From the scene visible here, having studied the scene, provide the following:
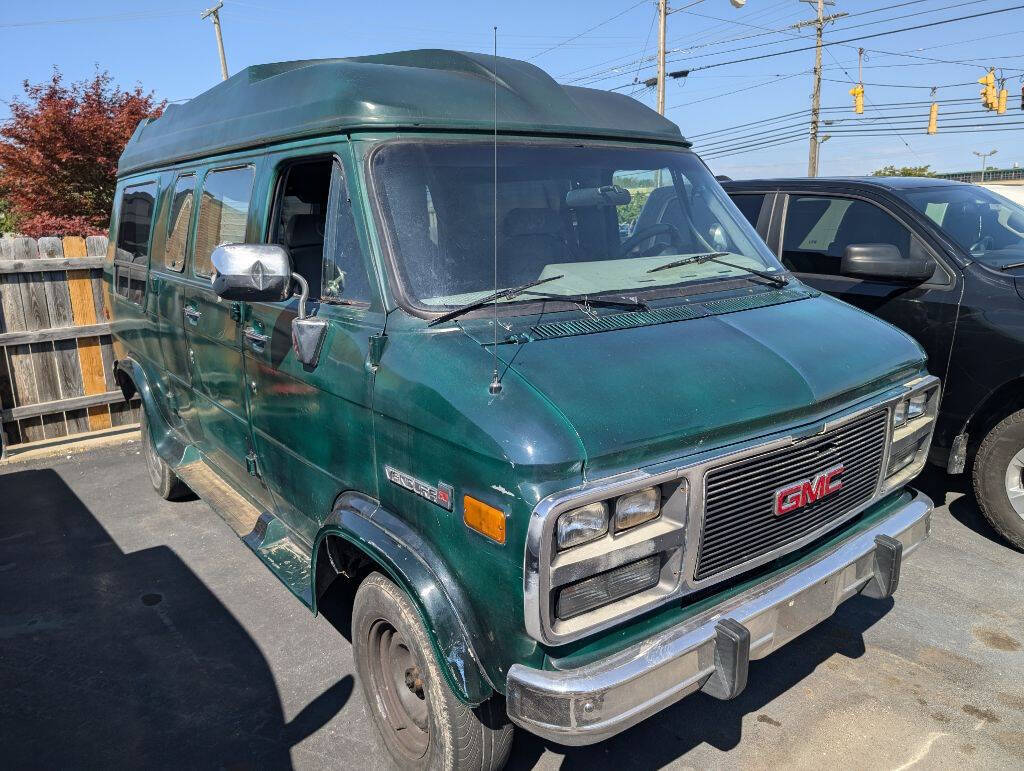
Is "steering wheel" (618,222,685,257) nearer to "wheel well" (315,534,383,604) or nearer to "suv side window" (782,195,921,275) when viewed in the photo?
"wheel well" (315,534,383,604)

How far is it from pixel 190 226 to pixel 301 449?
1891 mm

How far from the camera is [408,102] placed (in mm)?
3059

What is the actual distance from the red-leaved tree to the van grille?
44.7 feet

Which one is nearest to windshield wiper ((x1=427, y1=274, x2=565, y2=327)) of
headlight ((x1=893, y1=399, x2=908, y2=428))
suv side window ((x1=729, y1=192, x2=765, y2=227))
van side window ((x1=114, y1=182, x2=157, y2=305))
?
headlight ((x1=893, y1=399, x2=908, y2=428))

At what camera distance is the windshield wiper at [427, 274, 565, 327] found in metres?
2.72

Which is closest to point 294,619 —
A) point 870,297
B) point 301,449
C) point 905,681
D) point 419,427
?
point 301,449

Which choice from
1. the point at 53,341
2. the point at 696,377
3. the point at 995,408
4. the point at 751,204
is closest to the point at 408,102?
the point at 696,377

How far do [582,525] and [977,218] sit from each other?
4739 millimetres

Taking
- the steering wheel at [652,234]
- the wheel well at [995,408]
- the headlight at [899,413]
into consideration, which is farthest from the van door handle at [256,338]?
the wheel well at [995,408]

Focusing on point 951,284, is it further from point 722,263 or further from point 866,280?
point 722,263

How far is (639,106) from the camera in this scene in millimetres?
4055

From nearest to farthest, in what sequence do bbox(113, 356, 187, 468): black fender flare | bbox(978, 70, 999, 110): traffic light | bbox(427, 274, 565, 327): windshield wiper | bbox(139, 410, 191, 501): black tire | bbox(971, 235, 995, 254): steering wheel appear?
bbox(427, 274, 565, 327): windshield wiper → bbox(971, 235, 995, 254): steering wheel → bbox(113, 356, 187, 468): black fender flare → bbox(139, 410, 191, 501): black tire → bbox(978, 70, 999, 110): traffic light

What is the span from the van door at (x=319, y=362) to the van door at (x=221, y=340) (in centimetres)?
21

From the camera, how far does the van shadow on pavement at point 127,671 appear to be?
3.23 metres
